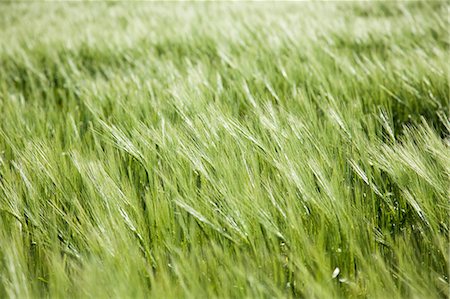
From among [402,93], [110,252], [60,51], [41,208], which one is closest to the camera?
[110,252]

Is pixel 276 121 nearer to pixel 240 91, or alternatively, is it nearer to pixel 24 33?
pixel 240 91

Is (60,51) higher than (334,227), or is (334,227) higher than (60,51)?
(60,51)

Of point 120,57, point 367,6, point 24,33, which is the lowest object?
point 367,6

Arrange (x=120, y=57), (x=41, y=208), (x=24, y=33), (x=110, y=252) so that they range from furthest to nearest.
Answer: (x=24, y=33) → (x=120, y=57) → (x=41, y=208) → (x=110, y=252)

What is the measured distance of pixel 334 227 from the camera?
1.62 feet

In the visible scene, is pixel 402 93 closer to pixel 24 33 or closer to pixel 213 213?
pixel 213 213

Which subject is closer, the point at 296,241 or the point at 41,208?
the point at 296,241

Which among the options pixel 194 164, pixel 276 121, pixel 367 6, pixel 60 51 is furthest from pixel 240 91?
pixel 367 6

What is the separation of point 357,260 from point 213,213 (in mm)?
192

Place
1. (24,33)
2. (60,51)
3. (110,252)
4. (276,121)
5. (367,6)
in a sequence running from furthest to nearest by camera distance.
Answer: (367,6) → (24,33) → (60,51) → (276,121) → (110,252)

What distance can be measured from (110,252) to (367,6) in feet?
11.3

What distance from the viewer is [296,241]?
48 cm

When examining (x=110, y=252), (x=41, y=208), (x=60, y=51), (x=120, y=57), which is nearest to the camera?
(x=110, y=252)

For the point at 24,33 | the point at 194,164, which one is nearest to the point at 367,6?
the point at 24,33
